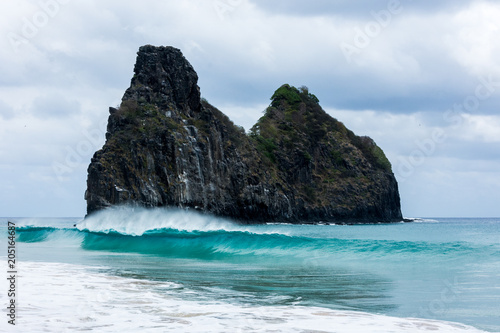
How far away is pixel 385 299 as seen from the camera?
31.0 feet

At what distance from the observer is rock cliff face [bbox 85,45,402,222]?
6931cm

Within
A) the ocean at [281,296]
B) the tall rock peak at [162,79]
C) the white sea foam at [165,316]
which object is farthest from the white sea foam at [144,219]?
the white sea foam at [165,316]

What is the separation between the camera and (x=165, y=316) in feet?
24.7

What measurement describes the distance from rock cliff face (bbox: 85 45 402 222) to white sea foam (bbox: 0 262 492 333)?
186ft

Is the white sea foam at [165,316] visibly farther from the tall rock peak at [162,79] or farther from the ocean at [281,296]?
the tall rock peak at [162,79]

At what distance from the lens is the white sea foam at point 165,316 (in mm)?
6820

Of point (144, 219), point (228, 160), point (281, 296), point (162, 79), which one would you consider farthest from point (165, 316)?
point (228, 160)

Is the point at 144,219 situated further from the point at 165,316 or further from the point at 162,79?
the point at 165,316

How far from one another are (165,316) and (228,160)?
7637 cm

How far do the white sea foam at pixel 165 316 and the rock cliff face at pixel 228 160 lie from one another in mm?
56814

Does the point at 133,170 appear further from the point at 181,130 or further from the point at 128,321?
the point at 128,321

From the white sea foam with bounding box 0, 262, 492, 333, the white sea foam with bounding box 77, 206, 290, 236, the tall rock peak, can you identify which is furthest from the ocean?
the tall rock peak

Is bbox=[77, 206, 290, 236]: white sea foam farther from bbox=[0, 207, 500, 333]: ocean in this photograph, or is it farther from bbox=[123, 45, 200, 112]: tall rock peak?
bbox=[0, 207, 500, 333]: ocean

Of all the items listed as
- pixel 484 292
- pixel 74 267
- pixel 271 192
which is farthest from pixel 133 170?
pixel 484 292
